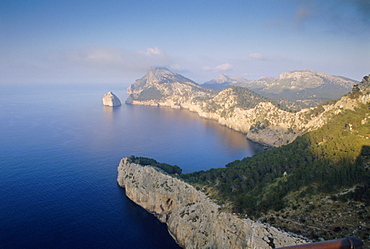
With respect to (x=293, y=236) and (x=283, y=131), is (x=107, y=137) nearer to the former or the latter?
(x=283, y=131)

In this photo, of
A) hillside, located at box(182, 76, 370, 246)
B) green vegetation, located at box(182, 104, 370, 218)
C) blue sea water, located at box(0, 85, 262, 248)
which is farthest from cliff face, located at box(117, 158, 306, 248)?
green vegetation, located at box(182, 104, 370, 218)

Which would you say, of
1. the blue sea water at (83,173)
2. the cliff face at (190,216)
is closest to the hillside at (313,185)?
the cliff face at (190,216)

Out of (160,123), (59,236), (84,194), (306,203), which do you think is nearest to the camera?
(306,203)

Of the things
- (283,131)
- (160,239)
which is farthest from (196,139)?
(160,239)

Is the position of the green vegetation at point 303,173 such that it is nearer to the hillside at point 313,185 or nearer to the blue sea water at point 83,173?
the hillside at point 313,185

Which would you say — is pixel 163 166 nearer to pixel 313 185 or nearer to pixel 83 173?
pixel 83 173

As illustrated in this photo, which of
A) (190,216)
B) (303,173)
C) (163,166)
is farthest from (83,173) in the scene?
(303,173)

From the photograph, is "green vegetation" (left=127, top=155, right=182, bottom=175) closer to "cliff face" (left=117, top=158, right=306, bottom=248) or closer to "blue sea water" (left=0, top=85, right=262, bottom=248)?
"cliff face" (left=117, top=158, right=306, bottom=248)

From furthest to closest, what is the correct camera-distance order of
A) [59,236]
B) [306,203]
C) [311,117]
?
1. [311,117]
2. [59,236]
3. [306,203]
